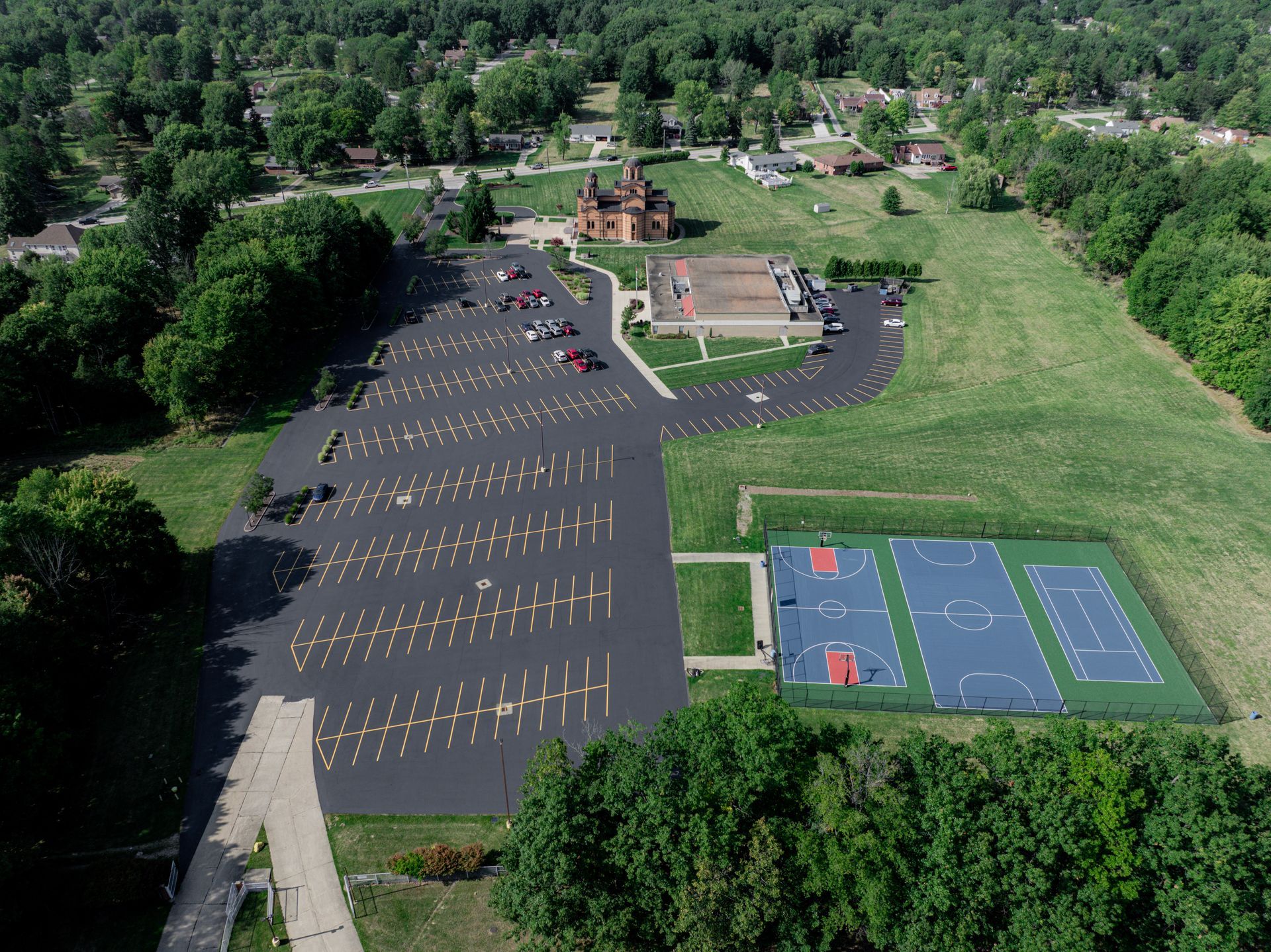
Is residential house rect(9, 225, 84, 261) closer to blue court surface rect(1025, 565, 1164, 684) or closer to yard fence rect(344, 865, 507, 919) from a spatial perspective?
yard fence rect(344, 865, 507, 919)

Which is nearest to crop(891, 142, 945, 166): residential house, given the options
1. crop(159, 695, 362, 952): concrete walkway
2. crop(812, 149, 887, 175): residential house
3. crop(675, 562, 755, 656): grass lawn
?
crop(812, 149, 887, 175): residential house

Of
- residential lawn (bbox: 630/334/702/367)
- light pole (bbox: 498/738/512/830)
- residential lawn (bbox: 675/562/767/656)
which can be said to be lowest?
residential lawn (bbox: 630/334/702/367)

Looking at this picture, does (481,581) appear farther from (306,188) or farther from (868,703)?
(306,188)

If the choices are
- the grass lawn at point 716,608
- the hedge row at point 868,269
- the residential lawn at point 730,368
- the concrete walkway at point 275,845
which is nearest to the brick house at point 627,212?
the hedge row at point 868,269

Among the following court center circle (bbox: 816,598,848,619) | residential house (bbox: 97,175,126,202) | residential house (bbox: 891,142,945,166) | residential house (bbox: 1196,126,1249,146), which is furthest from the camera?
residential house (bbox: 1196,126,1249,146)

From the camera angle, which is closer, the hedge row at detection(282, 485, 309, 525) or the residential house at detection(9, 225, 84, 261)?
the hedge row at detection(282, 485, 309, 525)

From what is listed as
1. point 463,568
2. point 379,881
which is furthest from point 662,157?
point 379,881

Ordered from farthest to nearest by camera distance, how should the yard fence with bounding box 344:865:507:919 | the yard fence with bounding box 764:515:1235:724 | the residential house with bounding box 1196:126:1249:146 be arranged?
the residential house with bounding box 1196:126:1249:146 → the yard fence with bounding box 764:515:1235:724 → the yard fence with bounding box 344:865:507:919

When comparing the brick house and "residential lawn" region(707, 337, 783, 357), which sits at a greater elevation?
the brick house

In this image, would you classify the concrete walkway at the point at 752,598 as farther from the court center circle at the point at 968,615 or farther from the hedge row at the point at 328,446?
the hedge row at the point at 328,446
